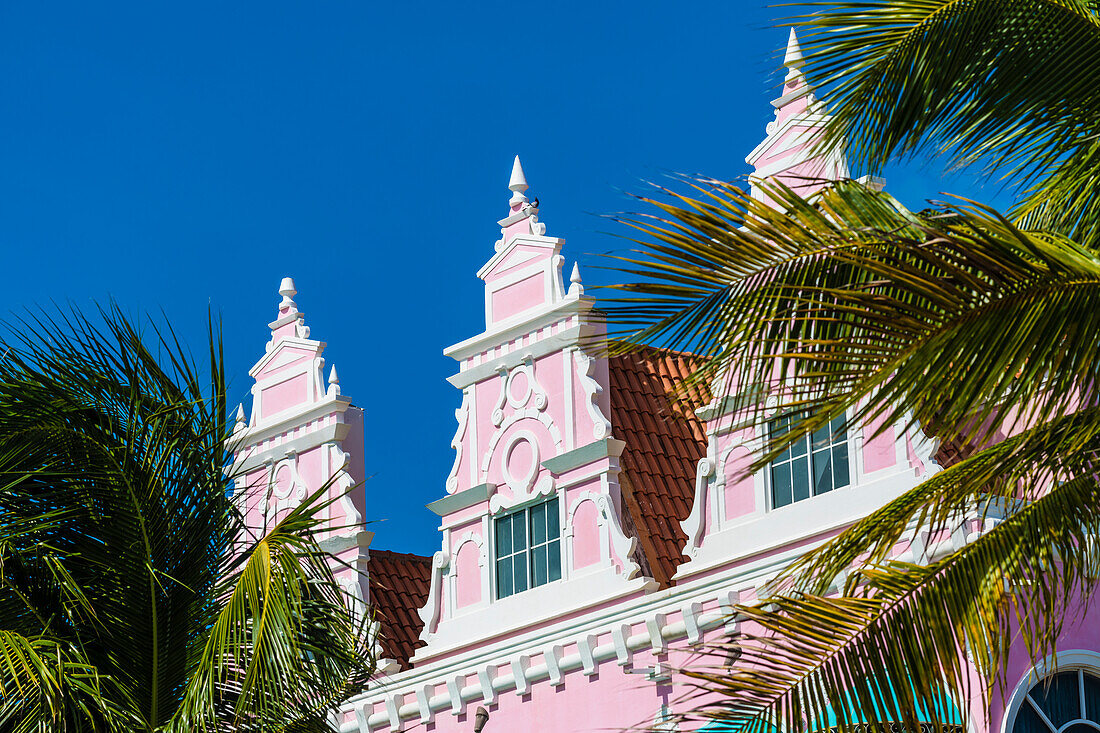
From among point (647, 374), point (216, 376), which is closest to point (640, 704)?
point (647, 374)

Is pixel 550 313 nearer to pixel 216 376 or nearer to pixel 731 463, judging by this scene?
pixel 731 463

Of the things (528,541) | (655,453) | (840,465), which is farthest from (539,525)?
(840,465)

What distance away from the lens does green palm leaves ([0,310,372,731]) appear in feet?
32.2

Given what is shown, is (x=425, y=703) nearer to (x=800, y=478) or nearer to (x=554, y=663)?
(x=554, y=663)

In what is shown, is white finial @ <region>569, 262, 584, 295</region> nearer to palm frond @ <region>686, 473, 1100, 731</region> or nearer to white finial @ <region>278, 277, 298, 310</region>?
white finial @ <region>278, 277, 298, 310</region>

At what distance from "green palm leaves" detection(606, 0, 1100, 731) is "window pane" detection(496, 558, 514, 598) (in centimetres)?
934

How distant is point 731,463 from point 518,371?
3.02m

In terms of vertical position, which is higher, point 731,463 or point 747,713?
point 731,463

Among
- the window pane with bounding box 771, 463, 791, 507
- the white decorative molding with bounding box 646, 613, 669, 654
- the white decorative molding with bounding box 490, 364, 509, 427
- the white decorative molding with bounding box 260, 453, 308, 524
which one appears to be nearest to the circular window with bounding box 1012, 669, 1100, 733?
the window pane with bounding box 771, 463, 791, 507

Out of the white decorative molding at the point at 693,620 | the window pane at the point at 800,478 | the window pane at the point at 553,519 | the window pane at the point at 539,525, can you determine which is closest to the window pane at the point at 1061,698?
the window pane at the point at 800,478

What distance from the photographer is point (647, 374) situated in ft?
58.5

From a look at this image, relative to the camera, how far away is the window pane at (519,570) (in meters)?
16.8

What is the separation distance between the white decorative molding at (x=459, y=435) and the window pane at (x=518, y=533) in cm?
101

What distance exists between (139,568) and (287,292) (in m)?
10.5
